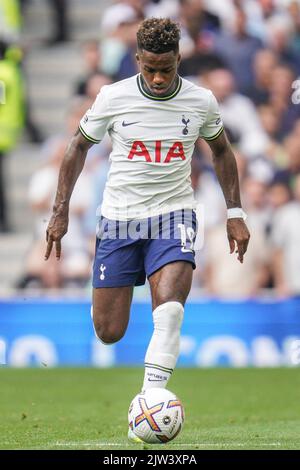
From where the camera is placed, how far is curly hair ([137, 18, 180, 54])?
24.1ft

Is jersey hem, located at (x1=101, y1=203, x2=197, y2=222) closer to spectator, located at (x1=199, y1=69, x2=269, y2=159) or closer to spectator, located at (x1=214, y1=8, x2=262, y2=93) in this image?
spectator, located at (x1=199, y1=69, x2=269, y2=159)

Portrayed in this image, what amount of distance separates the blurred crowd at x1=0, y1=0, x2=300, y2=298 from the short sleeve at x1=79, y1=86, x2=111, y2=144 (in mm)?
7665

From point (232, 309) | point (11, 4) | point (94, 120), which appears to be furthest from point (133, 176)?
point (11, 4)

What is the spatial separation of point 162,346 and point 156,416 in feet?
1.52

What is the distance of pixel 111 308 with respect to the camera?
7852mm

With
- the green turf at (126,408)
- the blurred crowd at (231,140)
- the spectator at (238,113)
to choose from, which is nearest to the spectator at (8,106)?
the blurred crowd at (231,140)

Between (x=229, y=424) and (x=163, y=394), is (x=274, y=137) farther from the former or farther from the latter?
(x=163, y=394)

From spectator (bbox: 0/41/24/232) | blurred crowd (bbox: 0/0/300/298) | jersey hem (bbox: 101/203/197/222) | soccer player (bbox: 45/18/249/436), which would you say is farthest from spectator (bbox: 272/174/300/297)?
jersey hem (bbox: 101/203/197/222)

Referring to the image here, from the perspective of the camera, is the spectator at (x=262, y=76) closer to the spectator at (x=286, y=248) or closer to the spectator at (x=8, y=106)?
the spectator at (x=286, y=248)

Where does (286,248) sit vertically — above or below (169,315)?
above

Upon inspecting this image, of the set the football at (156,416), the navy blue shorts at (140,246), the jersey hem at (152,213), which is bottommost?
the football at (156,416)

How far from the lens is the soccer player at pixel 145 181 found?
295 inches

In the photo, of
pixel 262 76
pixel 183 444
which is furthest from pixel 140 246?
pixel 262 76

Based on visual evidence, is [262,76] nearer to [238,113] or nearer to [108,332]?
[238,113]
